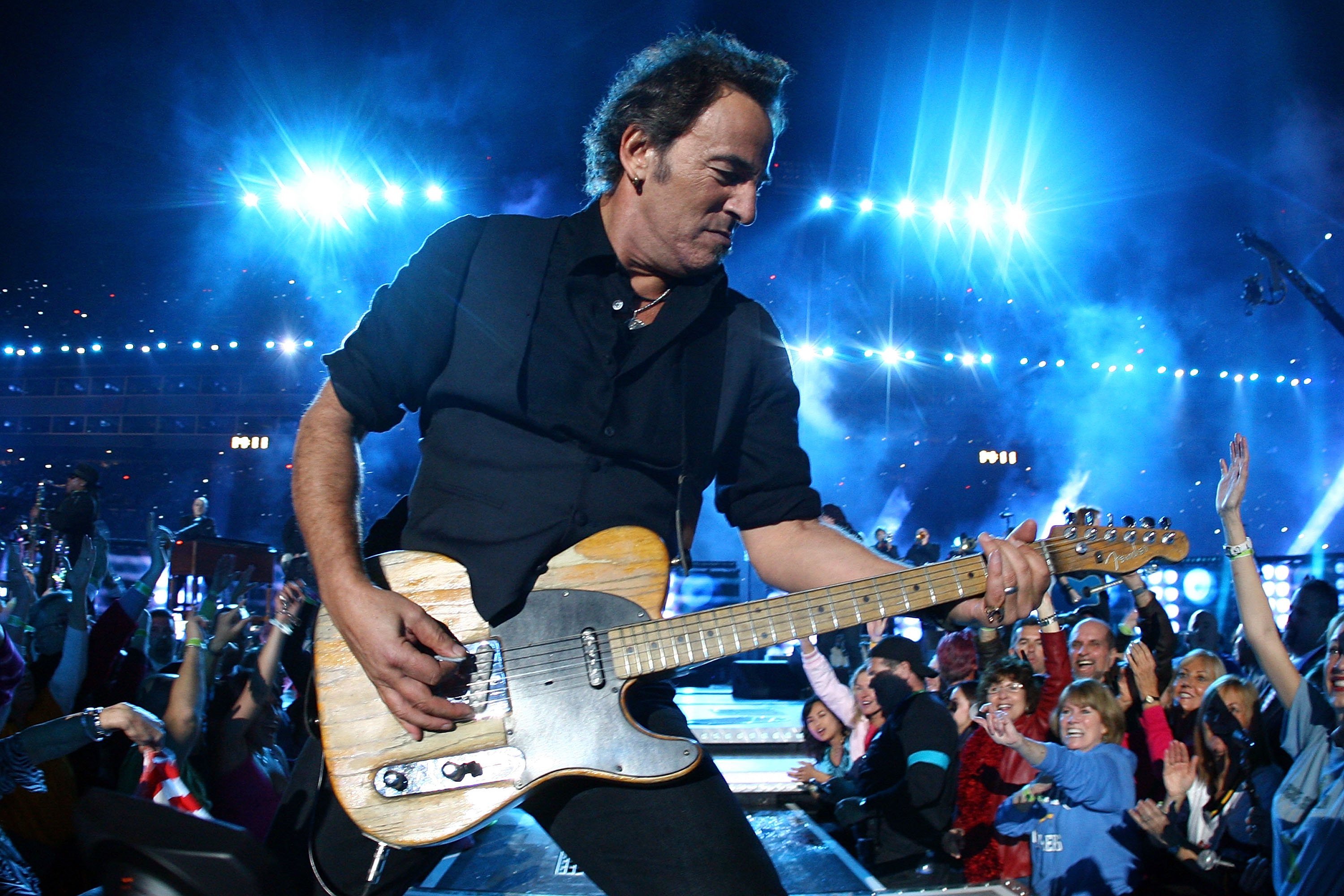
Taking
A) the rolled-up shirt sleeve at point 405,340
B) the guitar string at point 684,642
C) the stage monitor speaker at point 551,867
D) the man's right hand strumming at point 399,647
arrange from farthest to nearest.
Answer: the stage monitor speaker at point 551,867
the rolled-up shirt sleeve at point 405,340
the guitar string at point 684,642
the man's right hand strumming at point 399,647

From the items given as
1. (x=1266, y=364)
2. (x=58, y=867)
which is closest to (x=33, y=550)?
(x=58, y=867)

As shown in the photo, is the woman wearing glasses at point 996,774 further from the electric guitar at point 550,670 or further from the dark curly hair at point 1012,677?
the electric guitar at point 550,670

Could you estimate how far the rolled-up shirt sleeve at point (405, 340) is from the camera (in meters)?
1.94

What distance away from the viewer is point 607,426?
2064 millimetres

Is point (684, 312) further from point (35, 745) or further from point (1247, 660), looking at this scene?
point (1247, 660)

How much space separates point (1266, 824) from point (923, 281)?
1925 centimetres

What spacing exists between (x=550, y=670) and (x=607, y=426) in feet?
1.96

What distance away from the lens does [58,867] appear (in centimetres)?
399

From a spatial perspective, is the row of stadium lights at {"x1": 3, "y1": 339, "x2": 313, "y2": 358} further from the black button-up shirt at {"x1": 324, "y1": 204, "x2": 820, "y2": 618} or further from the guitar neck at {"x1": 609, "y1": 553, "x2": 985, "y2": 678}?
the guitar neck at {"x1": 609, "y1": 553, "x2": 985, "y2": 678}

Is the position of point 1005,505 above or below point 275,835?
above

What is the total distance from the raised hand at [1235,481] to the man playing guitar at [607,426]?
292 centimetres

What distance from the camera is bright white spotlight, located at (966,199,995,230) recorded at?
20203 millimetres

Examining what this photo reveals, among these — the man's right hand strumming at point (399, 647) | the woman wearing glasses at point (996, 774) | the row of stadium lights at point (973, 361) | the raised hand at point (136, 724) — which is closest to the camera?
the man's right hand strumming at point (399, 647)

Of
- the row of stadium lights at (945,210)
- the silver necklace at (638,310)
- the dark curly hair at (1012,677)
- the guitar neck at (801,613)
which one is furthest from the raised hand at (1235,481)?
the row of stadium lights at (945,210)
